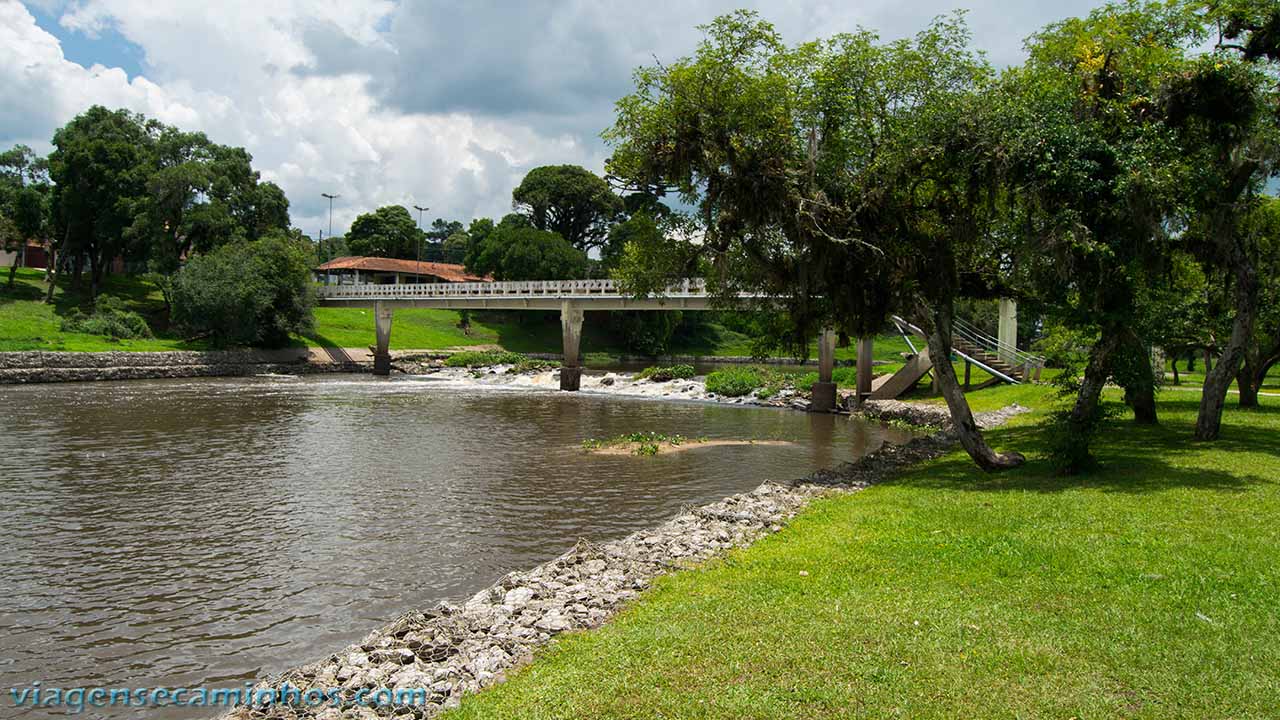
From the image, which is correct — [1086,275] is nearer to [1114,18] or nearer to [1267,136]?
[1267,136]

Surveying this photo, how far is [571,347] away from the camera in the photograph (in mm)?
61094

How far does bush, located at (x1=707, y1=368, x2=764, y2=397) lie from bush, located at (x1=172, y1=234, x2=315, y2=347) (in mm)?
37698

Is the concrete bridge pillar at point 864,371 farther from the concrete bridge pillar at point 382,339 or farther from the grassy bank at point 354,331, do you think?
the concrete bridge pillar at point 382,339

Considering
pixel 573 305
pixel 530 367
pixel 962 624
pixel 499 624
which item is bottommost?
pixel 499 624

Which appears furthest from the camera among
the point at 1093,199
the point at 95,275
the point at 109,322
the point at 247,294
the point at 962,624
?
the point at 95,275

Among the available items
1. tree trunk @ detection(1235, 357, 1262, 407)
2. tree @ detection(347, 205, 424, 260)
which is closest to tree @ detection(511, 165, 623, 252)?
tree @ detection(347, 205, 424, 260)

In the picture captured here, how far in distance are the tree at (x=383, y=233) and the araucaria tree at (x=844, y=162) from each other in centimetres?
11066

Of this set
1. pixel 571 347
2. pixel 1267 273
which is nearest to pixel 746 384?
pixel 571 347

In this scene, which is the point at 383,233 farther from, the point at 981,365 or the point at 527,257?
the point at 981,365

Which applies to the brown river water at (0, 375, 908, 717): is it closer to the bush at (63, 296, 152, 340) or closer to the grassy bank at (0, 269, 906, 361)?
the grassy bank at (0, 269, 906, 361)

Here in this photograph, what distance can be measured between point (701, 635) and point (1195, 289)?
91.1ft

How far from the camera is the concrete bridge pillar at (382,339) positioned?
234 ft

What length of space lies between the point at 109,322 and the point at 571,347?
35.5m

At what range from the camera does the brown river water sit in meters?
10.1
